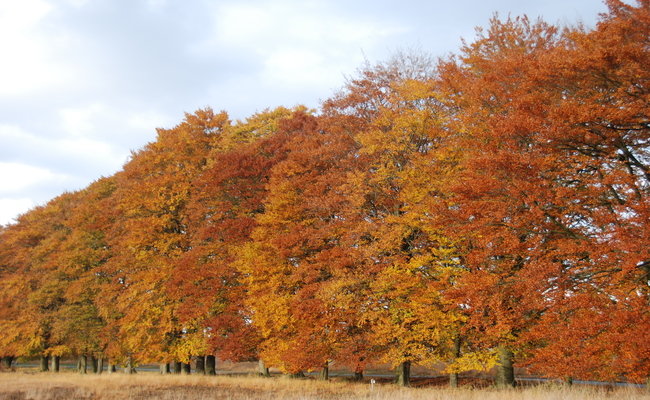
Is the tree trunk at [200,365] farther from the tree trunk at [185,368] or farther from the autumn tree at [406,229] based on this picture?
the autumn tree at [406,229]

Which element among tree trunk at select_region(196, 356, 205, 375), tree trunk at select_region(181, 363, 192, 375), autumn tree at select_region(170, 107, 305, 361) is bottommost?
tree trunk at select_region(181, 363, 192, 375)

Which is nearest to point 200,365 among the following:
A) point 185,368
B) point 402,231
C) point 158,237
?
point 185,368

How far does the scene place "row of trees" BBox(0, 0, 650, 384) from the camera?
44.5 ft

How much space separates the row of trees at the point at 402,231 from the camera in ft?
44.5

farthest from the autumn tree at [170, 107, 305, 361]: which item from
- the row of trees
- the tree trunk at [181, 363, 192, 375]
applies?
the tree trunk at [181, 363, 192, 375]

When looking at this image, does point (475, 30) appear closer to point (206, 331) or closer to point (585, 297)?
point (585, 297)

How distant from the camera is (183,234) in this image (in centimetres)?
3178

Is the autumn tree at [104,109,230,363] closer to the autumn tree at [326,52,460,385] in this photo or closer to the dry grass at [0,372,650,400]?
the dry grass at [0,372,650,400]

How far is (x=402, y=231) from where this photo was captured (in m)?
20.2

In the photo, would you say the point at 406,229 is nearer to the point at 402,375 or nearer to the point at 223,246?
the point at 402,375

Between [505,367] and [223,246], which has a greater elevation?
[223,246]

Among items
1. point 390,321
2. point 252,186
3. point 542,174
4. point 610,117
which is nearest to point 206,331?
point 252,186

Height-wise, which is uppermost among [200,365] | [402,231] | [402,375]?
[402,231]

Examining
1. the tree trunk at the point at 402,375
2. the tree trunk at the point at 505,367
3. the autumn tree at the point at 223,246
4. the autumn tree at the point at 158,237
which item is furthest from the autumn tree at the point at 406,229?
the autumn tree at the point at 158,237
